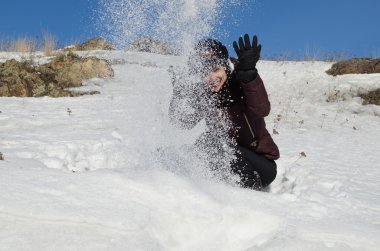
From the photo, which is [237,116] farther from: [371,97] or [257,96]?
[371,97]

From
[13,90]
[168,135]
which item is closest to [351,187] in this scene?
[168,135]

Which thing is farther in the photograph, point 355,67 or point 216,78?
point 355,67

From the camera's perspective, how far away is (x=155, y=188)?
2645 mm

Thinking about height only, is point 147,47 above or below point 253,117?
above

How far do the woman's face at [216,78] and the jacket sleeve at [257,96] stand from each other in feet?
1.23

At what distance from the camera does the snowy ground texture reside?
220 cm

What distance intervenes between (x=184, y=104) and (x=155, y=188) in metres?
1.28

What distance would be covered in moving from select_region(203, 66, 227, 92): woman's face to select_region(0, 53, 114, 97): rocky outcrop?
6.14 m

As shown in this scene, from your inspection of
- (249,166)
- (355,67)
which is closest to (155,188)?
(249,166)

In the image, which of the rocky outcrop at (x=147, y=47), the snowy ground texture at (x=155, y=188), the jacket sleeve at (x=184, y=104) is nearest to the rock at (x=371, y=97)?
the snowy ground texture at (x=155, y=188)

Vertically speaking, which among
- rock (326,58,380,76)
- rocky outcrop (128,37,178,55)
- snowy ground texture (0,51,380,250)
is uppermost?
rocky outcrop (128,37,178,55)

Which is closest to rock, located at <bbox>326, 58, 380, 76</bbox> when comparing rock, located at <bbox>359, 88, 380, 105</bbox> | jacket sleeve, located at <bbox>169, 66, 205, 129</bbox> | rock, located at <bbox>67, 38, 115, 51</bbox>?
rock, located at <bbox>359, 88, 380, 105</bbox>

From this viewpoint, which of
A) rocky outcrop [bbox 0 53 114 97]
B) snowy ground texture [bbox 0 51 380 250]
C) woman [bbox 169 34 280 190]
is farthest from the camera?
rocky outcrop [bbox 0 53 114 97]

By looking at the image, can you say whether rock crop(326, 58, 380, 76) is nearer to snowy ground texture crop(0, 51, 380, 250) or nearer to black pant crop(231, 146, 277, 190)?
snowy ground texture crop(0, 51, 380, 250)
